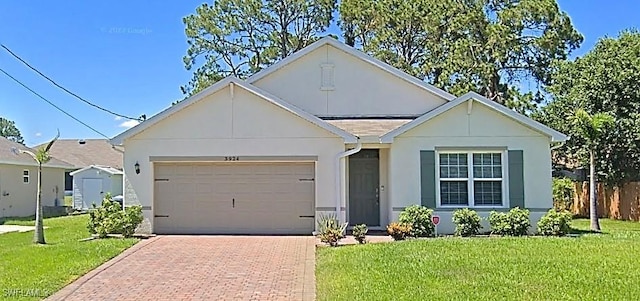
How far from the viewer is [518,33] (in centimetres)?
2755

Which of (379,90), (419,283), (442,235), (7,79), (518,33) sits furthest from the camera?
(518,33)

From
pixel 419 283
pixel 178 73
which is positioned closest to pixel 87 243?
pixel 419 283

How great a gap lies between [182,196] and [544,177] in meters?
9.83

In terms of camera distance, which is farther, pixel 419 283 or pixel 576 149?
pixel 576 149

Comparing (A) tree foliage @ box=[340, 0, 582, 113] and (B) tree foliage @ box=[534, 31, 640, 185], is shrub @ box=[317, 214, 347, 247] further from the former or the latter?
(A) tree foliage @ box=[340, 0, 582, 113]

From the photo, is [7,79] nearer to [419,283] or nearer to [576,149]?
[419,283]

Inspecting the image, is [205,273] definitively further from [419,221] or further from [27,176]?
[27,176]

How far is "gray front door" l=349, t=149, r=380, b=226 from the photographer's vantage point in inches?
701

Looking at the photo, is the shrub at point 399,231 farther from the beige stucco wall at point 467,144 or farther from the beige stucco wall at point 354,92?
the beige stucco wall at point 354,92

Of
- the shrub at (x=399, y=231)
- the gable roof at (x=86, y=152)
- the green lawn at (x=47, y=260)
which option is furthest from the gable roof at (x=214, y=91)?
the gable roof at (x=86, y=152)

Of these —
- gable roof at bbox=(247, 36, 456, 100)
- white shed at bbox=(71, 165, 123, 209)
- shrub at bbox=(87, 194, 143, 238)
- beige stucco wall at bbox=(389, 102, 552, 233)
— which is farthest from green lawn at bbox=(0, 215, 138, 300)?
white shed at bbox=(71, 165, 123, 209)

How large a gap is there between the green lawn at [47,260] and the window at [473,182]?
8.14m

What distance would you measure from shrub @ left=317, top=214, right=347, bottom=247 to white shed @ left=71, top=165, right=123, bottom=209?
17.3 m

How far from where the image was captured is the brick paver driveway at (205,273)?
30.0 ft
